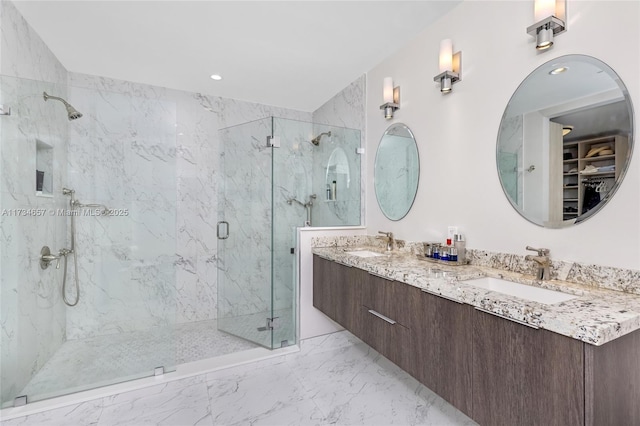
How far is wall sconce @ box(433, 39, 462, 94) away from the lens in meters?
1.93

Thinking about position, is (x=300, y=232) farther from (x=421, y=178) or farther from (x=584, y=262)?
(x=584, y=262)

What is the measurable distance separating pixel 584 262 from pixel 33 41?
12.3ft

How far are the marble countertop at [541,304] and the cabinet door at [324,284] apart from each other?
578 millimetres

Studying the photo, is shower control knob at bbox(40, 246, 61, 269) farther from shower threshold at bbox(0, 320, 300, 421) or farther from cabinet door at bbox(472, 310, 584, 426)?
cabinet door at bbox(472, 310, 584, 426)

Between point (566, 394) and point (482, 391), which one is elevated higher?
point (566, 394)

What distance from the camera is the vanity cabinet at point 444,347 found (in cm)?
123

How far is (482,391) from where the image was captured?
116 cm

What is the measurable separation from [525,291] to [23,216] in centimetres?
304

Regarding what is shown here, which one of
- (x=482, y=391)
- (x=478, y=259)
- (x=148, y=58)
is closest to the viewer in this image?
(x=482, y=391)

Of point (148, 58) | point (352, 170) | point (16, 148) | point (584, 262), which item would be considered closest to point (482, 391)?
point (584, 262)

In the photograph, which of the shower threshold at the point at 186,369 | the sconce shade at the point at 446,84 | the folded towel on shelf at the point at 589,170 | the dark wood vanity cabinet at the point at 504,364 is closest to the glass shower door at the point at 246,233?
the shower threshold at the point at 186,369

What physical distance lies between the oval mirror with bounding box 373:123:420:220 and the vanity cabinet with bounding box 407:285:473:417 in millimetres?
1110

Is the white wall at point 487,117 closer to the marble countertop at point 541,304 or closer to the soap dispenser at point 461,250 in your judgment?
the soap dispenser at point 461,250

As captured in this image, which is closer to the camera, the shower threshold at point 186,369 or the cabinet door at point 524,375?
the cabinet door at point 524,375
